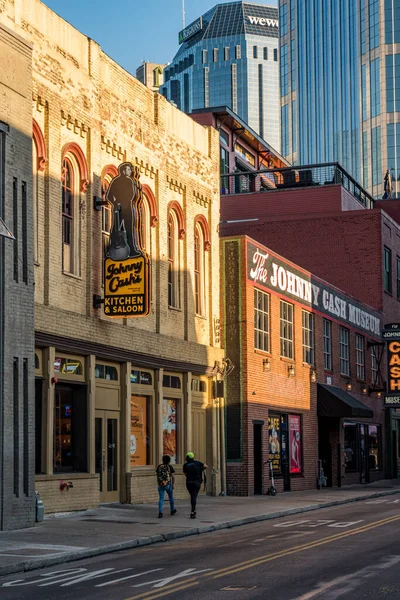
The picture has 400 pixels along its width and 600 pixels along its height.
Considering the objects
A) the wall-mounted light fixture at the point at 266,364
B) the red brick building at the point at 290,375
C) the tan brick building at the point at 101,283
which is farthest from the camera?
the wall-mounted light fixture at the point at 266,364

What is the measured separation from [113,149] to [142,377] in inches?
248

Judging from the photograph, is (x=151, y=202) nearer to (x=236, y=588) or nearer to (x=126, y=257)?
(x=126, y=257)

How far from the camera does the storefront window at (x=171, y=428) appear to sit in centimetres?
3206

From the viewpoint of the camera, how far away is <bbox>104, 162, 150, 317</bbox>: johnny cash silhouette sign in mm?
27000

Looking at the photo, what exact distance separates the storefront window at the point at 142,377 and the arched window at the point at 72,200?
434cm

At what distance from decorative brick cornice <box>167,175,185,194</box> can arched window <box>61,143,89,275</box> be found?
5.73m

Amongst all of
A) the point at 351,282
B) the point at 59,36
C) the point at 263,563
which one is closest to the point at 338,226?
the point at 351,282

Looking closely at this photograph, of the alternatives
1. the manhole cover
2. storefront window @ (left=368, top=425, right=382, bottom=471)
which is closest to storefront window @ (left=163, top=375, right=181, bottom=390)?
the manhole cover

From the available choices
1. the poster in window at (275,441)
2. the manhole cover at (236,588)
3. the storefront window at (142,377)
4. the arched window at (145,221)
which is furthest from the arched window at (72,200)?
the poster in window at (275,441)

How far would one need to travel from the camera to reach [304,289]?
42.7 meters

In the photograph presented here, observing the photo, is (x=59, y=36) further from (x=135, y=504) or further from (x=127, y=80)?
(x=135, y=504)

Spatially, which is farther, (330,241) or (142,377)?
(330,241)

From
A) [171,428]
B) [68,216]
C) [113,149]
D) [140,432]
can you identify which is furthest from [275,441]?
[68,216]

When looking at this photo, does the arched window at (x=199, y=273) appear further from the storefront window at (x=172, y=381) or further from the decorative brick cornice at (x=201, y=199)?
the storefront window at (x=172, y=381)
